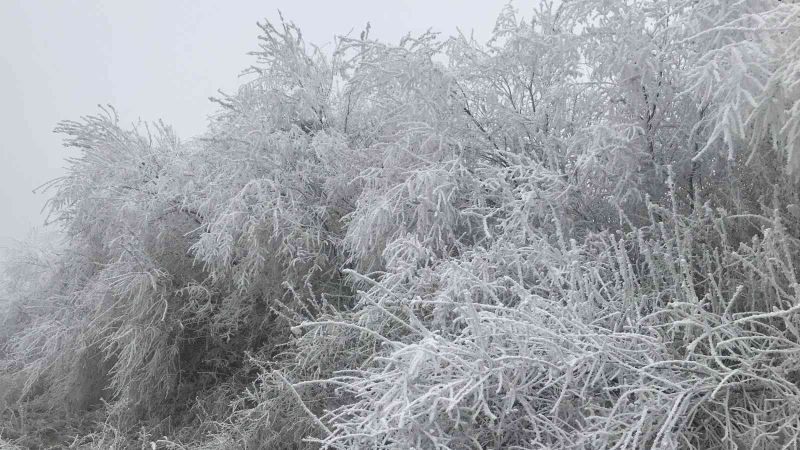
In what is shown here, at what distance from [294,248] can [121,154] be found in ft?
13.1

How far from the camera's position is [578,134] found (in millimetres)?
4980

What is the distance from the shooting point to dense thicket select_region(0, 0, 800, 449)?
3.11m

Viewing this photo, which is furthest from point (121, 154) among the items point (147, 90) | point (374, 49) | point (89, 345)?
point (147, 90)

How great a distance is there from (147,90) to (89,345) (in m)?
125

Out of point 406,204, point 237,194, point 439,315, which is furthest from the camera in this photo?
point 237,194

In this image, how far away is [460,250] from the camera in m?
5.21

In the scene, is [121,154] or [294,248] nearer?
[294,248]

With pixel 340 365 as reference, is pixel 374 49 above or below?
above

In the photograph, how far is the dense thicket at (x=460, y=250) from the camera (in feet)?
10.2

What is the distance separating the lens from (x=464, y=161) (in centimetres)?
573

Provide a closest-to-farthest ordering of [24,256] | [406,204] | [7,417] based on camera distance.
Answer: [406,204] < [7,417] < [24,256]

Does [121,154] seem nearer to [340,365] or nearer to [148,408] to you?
[148,408]

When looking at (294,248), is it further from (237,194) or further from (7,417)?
(7,417)

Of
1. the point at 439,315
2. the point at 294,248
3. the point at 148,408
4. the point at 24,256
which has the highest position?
the point at 24,256
